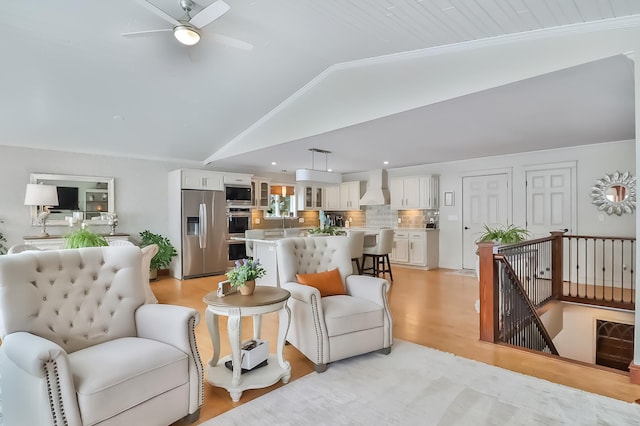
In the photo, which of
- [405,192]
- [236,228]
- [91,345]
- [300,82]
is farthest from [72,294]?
[405,192]

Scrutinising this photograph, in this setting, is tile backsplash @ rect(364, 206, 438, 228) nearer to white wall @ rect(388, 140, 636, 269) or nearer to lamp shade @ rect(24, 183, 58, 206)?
white wall @ rect(388, 140, 636, 269)

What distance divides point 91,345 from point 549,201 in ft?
22.8

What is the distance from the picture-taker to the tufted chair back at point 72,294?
1969 mm

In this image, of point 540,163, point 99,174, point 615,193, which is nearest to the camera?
point 615,193

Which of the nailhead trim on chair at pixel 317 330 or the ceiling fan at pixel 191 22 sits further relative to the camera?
the nailhead trim on chair at pixel 317 330

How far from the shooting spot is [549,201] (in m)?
6.21

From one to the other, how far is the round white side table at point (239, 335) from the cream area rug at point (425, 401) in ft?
0.37

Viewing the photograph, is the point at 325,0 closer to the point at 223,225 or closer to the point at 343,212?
the point at 223,225

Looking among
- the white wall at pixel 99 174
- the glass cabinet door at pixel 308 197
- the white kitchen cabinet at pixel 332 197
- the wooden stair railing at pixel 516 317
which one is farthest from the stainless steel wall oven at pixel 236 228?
the wooden stair railing at pixel 516 317

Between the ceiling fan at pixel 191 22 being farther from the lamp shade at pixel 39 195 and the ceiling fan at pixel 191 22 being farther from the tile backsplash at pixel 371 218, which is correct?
the tile backsplash at pixel 371 218

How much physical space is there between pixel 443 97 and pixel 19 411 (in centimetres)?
400

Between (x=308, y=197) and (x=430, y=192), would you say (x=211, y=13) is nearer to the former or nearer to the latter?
(x=430, y=192)

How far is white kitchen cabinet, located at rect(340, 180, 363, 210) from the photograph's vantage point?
29.6ft

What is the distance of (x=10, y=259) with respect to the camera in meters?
2.01
